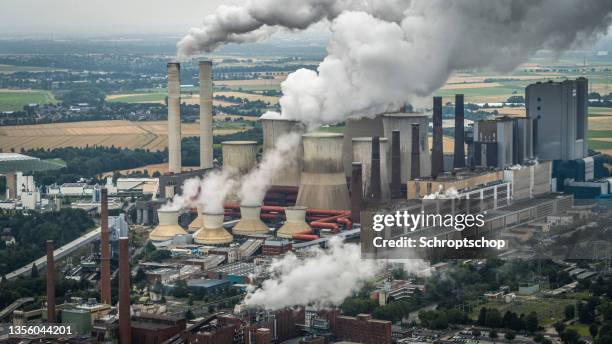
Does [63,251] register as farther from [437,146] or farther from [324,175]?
[437,146]

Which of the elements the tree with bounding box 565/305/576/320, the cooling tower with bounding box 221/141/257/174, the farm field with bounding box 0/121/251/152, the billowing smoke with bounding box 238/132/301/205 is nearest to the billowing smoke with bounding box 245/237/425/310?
the tree with bounding box 565/305/576/320

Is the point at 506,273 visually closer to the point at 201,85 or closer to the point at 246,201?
the point at 246,201

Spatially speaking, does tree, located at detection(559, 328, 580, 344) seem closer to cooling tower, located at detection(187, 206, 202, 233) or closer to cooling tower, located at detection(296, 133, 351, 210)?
cooling tower, located at detection(296, 133, 351, 210)

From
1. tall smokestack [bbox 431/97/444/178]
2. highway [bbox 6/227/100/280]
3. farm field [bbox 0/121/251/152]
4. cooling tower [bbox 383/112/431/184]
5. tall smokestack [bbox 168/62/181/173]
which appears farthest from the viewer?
farm field [bbox 0/121/251/152]

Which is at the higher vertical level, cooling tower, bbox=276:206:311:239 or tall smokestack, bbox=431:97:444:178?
tall smokestack, bbox=431:97:444:178

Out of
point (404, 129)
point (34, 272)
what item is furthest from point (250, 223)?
point (34, 272)

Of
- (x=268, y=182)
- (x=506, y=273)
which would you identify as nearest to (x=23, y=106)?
(x=268, y=182)

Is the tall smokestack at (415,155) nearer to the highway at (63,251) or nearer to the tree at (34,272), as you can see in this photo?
the highway at (63,251)
